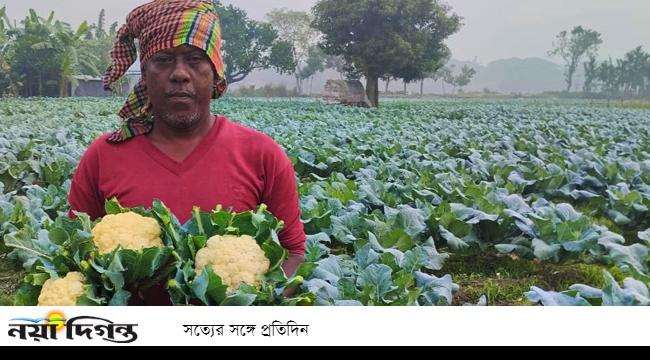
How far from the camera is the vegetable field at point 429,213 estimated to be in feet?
8.75

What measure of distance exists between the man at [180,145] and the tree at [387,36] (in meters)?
3.79

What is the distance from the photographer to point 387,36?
8.85 m

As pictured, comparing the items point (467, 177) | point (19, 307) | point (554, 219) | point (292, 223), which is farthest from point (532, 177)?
point (19, 307)

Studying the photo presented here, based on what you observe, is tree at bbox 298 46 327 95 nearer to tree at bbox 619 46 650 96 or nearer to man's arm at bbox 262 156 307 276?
tree at bbox 619 46 650 96

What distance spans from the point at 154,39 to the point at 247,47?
1.69 meters

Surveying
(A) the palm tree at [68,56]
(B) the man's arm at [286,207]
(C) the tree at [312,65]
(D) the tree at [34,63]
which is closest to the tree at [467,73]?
(C) the tree at [312,65]

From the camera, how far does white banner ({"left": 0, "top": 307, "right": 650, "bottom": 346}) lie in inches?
77.0

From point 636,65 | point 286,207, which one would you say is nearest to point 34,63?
point 286,207

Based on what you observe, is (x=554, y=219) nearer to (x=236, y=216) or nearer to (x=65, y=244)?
(x=236, y=216)

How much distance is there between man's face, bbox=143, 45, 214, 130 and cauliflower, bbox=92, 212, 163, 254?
414 mm

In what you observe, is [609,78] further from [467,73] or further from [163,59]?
[163,59]

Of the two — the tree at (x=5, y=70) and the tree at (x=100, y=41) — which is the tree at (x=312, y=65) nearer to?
the tree at (x=100, y=41)

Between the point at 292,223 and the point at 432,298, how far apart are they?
745 millimetres

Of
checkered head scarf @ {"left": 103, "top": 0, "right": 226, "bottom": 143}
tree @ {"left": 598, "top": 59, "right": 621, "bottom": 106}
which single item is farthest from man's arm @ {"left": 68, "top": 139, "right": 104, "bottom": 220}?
tree @ {"left": 598, "top": 59, "right": 621, "bottom": 106}
